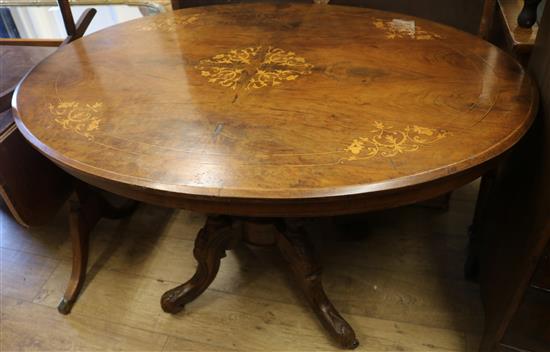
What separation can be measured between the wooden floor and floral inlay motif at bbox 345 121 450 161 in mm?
694

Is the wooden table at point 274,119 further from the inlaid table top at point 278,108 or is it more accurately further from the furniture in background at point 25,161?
the furniture in background at point 25,161

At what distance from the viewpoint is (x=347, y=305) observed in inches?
52.0

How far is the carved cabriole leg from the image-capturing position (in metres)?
1.34

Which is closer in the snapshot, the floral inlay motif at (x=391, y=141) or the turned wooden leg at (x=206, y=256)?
the floral inlay motif at (x=391, y=141)

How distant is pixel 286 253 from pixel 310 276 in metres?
0.09

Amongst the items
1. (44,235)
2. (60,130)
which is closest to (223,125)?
(60,130)

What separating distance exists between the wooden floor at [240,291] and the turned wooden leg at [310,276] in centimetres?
7

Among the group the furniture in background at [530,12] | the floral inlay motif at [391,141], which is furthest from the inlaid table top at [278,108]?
the furniture in background at [530,12]

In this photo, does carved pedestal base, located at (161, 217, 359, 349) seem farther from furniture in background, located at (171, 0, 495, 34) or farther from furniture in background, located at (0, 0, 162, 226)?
furniture in background, located at (171, 0, 495, 34)

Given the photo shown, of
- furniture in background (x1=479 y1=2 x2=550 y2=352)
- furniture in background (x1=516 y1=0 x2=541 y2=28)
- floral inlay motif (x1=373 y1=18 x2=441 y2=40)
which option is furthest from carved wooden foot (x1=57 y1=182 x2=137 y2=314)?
furniture in background (x1=516 y1=0 x2=541 y2=28)

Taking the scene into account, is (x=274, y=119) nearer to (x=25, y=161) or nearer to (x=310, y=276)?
(x=310, y=276)

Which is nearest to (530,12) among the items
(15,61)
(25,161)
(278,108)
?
(278,108)

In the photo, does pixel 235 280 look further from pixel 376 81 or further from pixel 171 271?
pixel 376 81

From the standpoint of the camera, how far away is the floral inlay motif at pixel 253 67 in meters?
1.03
